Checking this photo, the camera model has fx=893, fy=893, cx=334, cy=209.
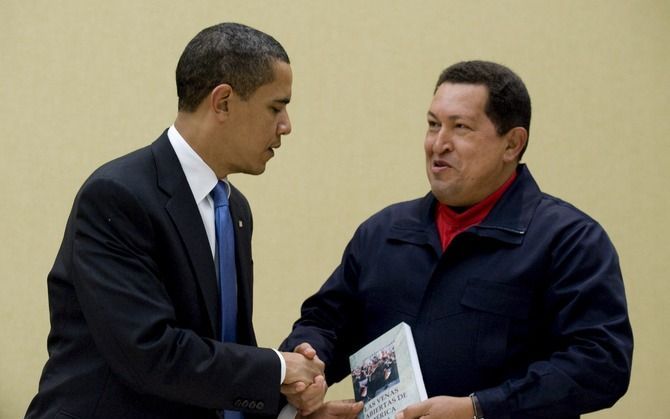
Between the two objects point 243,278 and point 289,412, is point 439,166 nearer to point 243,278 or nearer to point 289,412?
point 243,278

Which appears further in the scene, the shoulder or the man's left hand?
the shoulder

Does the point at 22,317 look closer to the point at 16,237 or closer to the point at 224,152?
the point at 16,237

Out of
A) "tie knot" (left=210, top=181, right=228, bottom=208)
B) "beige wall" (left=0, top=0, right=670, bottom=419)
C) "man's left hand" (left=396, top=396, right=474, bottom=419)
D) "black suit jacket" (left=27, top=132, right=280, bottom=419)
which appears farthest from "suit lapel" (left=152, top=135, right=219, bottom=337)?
"beige wall" (left=0, top=0, right=670, bottom=419)

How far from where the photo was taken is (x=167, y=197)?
2.03m

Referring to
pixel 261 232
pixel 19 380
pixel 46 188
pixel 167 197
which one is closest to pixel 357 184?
pixel 261 232

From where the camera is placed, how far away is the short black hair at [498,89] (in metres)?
2.35

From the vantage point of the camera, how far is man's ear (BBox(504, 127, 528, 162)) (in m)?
2.38

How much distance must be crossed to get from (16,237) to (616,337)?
266 cm

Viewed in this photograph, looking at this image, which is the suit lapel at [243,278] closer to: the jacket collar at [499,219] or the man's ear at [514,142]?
the jacket collar at [499,219]

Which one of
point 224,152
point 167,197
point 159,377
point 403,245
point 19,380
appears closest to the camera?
point 159,377

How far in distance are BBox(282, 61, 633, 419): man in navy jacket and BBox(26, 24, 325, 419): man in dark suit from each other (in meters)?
0.30

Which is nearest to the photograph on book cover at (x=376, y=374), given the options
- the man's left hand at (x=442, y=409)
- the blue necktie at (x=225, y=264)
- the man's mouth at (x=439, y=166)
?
the man's left hand at (x=442, y=409)

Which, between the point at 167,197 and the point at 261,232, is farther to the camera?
the point at 261,232

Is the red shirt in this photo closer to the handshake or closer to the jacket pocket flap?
the jacket pocket flap
